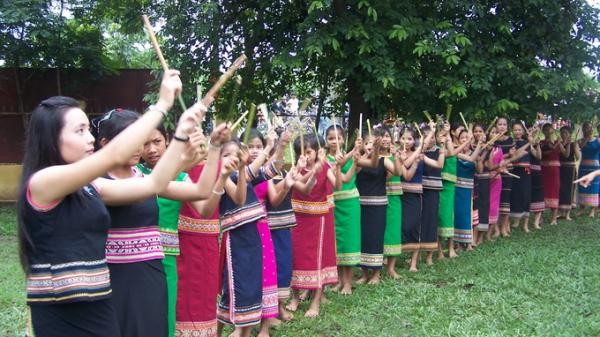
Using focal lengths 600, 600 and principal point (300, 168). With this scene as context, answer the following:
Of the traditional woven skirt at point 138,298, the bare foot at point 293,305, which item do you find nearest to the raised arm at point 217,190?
the traditional woven skirt at point 138,298

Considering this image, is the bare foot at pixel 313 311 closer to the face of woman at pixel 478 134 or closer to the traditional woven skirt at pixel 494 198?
the face of woman at pixel 478 134

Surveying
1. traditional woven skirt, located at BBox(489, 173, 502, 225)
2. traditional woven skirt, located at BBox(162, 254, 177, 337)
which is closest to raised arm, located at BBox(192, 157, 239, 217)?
traditional woven skirt, located at BBox(162, 254, 177, 337)

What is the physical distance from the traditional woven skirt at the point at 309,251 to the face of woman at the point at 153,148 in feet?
7.45

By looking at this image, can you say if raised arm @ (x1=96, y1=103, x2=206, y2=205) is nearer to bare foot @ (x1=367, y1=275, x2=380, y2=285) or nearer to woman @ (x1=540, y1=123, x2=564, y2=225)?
bare foot @ (x1=367, y1=275, x2=380, y2=285)

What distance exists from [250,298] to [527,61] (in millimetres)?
5611

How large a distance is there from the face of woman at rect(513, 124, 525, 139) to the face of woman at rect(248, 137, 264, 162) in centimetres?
544

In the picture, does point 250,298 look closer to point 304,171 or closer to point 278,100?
point 304,171

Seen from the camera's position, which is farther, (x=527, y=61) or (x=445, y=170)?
(x=527, y=61)

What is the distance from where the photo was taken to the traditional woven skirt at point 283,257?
4754 mm

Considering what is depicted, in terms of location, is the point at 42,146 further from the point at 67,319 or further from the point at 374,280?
the point at 374,280

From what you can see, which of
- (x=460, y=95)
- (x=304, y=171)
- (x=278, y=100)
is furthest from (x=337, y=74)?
(x=304, y=171)

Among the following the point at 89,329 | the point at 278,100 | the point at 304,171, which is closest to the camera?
the point at 89,329

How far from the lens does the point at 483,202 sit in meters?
8.16

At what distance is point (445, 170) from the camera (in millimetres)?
7297
